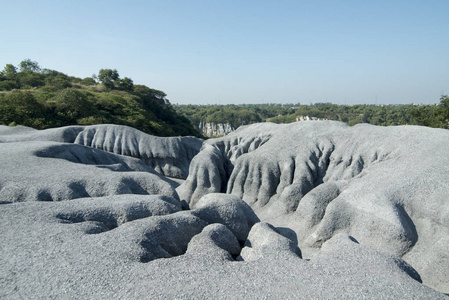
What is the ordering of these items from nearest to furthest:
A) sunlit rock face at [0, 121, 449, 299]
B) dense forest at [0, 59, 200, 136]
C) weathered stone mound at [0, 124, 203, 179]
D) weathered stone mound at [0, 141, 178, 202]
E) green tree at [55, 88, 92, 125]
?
sunlit rock face at [0, 121, 449, 299], weathered stone mound at [0, 141, 178, 202], weathered stone mound at [0, 124, 203, 179], dense forest at [0, 59, 200, 136], green tree at [55, 88, 92, 125]

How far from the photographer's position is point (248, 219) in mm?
12352

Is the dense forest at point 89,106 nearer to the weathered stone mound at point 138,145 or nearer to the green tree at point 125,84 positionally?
the green tree at point 125,84

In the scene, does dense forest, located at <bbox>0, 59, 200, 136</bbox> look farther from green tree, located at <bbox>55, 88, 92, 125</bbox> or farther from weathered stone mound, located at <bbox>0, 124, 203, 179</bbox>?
weathered stone mound, located at <bbox>0, 124, 203, 179</bbox>

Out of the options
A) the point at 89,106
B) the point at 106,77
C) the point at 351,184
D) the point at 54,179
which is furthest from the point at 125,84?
the point at 351,184

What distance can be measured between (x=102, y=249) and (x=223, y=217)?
5227 millimetres

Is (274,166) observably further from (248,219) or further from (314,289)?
(314,289)

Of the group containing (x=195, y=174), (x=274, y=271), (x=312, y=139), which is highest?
(x=312, y=139)

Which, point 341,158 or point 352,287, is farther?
point 341,158

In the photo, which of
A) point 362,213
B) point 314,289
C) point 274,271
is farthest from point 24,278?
point 362,213

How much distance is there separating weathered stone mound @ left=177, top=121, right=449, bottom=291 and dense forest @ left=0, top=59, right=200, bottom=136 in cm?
2714

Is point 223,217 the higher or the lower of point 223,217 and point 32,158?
the lower

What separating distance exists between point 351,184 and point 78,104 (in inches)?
1641

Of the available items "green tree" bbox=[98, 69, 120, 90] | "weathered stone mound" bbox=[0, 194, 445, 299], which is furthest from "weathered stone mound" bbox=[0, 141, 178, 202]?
"green tree" bbox=[98, 69, 120, 90]

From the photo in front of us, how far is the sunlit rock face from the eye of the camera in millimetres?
6617
